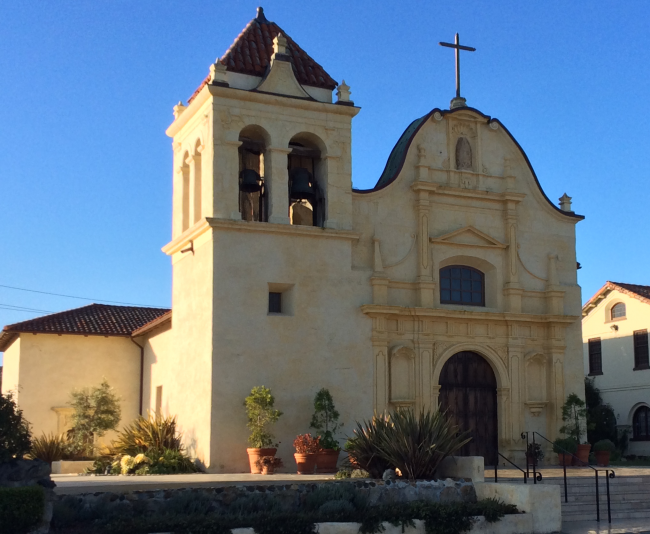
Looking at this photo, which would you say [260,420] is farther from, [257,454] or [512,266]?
[512,266]

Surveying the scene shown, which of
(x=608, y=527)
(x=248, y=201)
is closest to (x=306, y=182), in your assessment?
(x=248, y=201)

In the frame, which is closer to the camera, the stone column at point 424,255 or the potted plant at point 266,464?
the potted plant at point 266,464

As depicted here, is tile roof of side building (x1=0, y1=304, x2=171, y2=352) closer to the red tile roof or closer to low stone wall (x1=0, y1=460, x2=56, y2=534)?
the red tile roof

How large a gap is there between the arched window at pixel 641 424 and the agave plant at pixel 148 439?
21912 mm

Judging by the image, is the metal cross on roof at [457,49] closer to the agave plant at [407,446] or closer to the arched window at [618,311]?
the agave plant at [407,446]

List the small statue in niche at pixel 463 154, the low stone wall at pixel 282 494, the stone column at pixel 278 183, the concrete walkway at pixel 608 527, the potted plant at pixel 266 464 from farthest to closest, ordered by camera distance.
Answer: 1. the small statue in niche at pixel 463 154
2. the stone column at pixel 278 183
3. the potted plant at pixel 266 464
4. the concrete walkway at pixel 608 527
5. the low stone wall at pixel 282 494

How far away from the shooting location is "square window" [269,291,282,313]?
24391mm

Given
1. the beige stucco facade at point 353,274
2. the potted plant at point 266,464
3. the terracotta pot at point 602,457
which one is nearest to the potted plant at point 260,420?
the potted plant at point 266,464

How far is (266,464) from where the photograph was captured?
21.9m

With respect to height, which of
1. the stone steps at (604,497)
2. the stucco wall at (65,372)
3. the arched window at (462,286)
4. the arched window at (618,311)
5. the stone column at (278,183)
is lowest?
the stone steps at (604,497)

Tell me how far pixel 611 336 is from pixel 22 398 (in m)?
24.8

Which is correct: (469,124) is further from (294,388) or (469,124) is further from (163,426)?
(163,426)

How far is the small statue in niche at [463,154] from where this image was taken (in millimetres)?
27172

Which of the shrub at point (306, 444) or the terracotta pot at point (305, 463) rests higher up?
the shrub at point (306, 444)
